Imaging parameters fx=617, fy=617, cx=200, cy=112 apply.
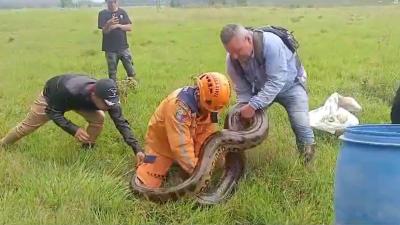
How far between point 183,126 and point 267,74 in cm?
92

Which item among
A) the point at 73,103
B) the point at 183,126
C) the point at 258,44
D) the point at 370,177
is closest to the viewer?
the point at 370,177

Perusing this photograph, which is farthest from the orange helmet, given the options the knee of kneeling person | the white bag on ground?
the white bag on ground

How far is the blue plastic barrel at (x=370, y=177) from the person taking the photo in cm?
315

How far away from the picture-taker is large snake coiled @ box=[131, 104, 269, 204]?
496 centimetres

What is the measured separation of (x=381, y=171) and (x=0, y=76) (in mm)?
10218

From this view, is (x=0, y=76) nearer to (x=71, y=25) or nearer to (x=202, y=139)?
(x=202, y=139)

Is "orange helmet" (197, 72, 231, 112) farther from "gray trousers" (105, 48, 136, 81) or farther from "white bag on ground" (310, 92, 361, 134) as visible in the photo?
"gray trousers" (105, 48, 136, 81)

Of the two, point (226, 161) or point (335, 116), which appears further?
point (335, 116)

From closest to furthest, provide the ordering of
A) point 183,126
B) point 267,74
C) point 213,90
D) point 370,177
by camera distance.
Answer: point 370,177 < point 213,90 < point 183,126 < point 267,74

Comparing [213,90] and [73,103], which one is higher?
[213,90]

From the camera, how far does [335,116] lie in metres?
7.04

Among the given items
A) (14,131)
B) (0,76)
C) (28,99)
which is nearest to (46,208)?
(14,131)

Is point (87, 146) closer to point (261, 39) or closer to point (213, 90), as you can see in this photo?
point (213, 90)

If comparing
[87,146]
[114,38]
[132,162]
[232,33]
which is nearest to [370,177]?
[232,33]
